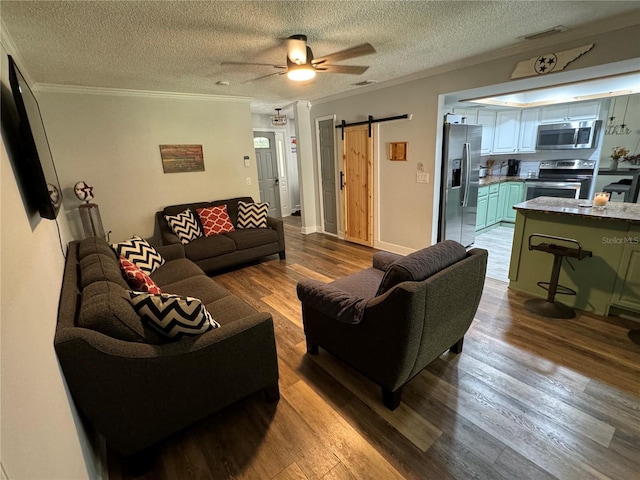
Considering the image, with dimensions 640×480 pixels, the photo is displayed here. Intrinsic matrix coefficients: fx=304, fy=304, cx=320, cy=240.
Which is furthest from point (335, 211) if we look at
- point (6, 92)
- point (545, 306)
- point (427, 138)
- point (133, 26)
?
point (6, 92)

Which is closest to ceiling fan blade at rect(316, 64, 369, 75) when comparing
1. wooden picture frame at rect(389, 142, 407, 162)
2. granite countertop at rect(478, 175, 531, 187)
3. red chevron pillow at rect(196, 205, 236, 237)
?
wooden picture frame at rect(389, 142, 407, 162)

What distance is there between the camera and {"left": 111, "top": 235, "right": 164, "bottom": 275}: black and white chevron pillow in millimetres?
2809

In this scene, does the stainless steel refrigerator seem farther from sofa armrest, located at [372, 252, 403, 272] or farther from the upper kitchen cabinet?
the upper kitchen cabinet

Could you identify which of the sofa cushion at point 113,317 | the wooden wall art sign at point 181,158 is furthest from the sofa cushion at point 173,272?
the wooden wall art sign at point 181,158

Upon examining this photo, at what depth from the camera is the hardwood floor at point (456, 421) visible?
154 cm

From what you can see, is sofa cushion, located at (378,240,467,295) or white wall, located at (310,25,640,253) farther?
white wall, located at (310,25,640,253)

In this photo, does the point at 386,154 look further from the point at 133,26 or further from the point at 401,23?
the point at 133,26

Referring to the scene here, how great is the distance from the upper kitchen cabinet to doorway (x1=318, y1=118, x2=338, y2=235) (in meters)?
3.98

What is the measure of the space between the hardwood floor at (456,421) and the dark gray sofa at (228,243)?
182 centimetres

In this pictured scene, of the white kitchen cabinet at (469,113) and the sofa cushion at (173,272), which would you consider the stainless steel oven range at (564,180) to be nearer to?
the white kitchen cabinet at (469,113)

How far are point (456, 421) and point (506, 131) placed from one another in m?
6.00

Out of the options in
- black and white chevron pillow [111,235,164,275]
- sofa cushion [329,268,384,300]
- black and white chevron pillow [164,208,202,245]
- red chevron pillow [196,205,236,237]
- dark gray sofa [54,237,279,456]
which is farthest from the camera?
red chevron pillow [196,205,236,237]

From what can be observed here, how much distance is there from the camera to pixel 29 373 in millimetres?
914

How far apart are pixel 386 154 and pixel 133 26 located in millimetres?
3304
